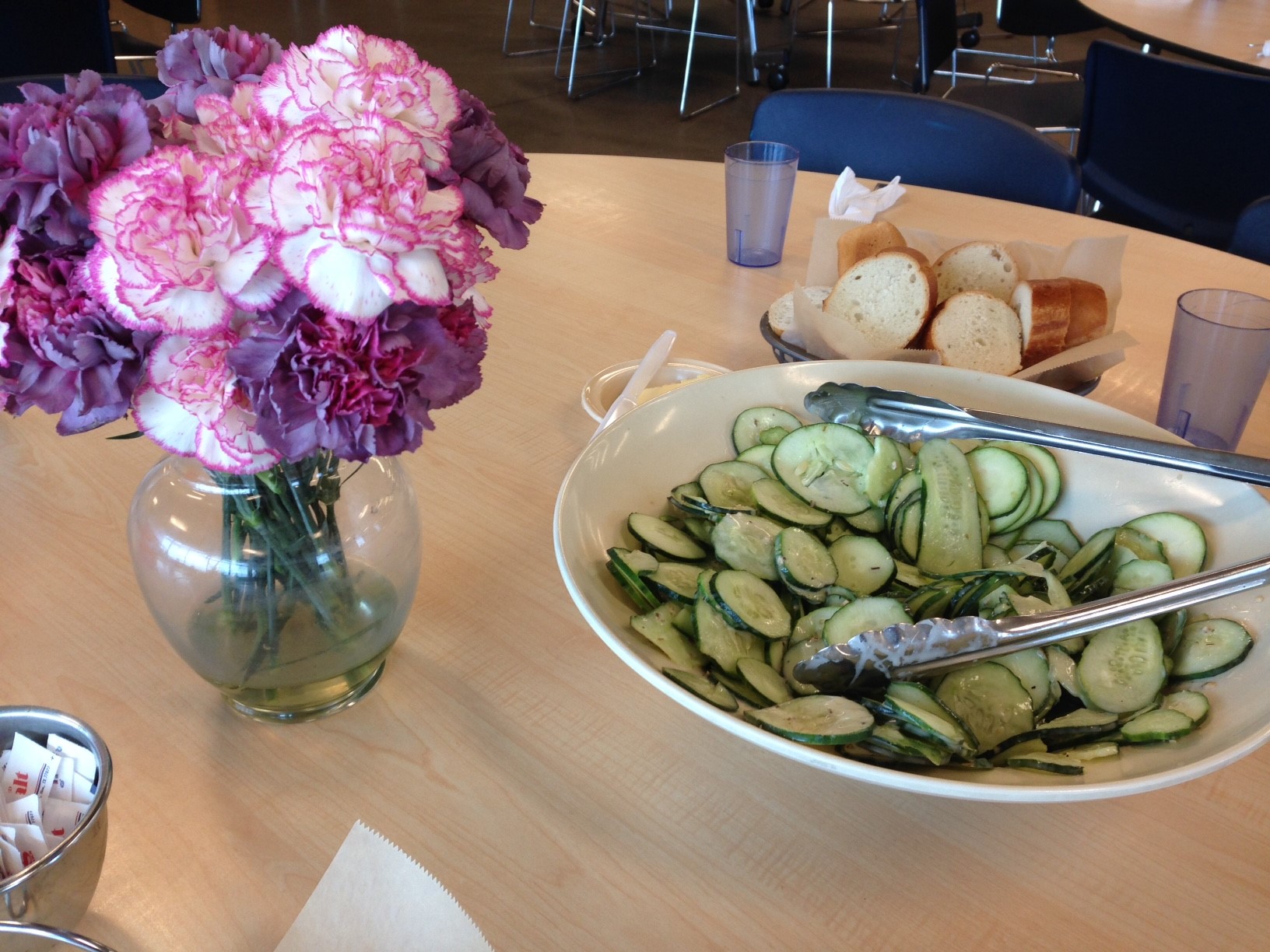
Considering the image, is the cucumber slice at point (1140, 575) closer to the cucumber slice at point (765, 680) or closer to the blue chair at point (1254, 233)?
the cucumber slice at point (765, 680)

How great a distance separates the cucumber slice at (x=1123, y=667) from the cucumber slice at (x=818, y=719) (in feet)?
0.42

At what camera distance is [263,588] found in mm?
489

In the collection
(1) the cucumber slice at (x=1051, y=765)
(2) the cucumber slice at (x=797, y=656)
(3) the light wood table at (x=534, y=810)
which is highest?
(1) the cucumber slice at (x=1051, y=765)

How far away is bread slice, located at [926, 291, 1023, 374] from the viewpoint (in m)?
0.87

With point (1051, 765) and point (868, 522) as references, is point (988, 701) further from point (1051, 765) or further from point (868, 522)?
point (868, 522)

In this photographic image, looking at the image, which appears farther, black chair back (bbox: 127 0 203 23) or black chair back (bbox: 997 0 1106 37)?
black chair back (bbox: 997 0 1106 37)

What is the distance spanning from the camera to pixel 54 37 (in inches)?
81.7

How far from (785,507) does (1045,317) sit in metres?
0.41

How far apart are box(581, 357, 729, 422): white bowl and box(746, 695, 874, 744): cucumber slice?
0.40 meters

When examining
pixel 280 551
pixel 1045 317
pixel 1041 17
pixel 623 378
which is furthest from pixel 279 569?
pixel 1041 17

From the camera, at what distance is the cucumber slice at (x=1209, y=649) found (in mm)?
506

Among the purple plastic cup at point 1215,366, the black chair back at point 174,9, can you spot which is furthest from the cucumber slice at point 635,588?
the black chair back at point 174,9

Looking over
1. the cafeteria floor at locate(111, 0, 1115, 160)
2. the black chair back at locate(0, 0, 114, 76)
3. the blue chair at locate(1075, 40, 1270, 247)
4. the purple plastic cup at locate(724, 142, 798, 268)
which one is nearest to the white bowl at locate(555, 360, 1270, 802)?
the purple plastic cup at locate(724, 142, 798, 268)

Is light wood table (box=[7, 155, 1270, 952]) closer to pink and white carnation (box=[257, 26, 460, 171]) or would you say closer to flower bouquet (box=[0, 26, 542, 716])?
flower bouquet (box=[0, 26, 542, 716])
